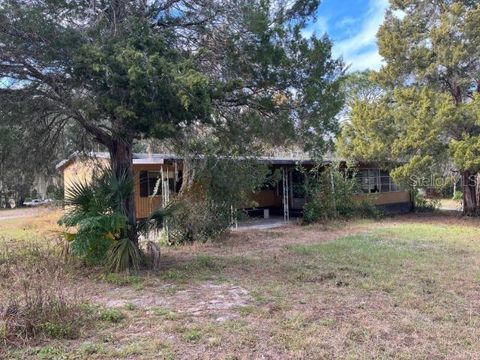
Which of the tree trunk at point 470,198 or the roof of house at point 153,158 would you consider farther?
the tree trunk at point 470,198

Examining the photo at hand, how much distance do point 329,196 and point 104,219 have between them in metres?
10.3

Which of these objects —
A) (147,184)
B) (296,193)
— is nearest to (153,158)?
(147,184)

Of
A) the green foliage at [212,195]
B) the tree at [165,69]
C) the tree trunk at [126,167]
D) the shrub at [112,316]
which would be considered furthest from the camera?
the green foliage at [212,195]

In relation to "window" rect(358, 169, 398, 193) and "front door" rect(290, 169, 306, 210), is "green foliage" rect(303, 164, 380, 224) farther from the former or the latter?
Answer: "window" rect(358, 169, 398, 193)

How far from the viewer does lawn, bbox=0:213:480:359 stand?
3.90 meters

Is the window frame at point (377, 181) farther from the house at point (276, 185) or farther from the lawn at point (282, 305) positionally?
the lawn at point (282, 305)

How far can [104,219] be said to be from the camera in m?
6.71

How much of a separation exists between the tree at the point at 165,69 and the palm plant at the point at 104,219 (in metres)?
0.36

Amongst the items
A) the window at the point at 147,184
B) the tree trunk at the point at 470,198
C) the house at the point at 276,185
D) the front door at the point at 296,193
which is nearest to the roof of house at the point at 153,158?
the house at the point at 276,185

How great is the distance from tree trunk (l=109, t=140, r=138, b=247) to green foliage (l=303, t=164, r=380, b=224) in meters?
8.60

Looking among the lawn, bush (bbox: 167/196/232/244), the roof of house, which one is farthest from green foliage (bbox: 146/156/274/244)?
the lawn

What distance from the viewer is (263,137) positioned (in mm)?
8000

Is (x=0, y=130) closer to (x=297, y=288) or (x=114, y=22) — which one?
(x=114, y=22)

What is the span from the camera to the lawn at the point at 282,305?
3900 millimetres
